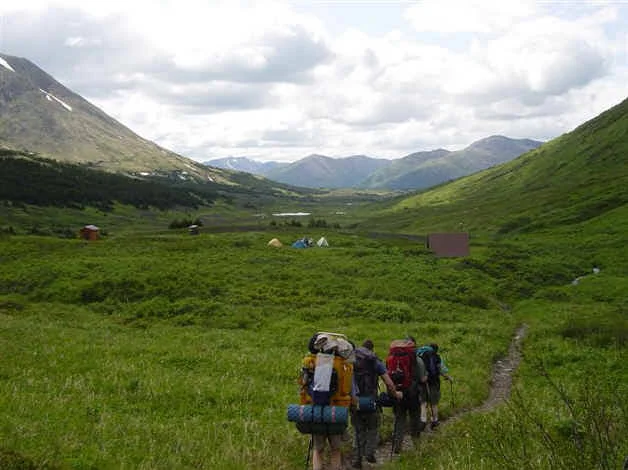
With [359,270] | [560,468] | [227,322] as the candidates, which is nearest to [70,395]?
[560,468]

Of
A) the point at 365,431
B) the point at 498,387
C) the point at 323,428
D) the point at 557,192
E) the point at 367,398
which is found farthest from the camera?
the point at 557,192

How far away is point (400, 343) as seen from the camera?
47.2 feet

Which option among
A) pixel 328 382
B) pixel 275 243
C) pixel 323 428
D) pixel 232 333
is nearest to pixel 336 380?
pixel 328 382

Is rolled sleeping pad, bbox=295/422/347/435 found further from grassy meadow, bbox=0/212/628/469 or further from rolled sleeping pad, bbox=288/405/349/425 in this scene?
grassy meadow, bbox=0/212/628/469

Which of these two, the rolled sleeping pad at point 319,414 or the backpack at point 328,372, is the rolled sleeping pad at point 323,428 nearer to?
the rolled sleeping pad at point 319,414

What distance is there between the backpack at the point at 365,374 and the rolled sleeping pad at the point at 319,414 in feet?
6.74

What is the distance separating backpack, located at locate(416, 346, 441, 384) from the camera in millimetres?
16578

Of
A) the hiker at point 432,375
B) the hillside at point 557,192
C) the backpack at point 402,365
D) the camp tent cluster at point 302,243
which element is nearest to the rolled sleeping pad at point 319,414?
the backpack at point 402,365

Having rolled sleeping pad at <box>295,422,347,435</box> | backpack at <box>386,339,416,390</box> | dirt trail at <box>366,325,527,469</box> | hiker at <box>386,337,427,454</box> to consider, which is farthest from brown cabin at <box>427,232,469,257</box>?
rolled sleeping pad at <box>295,422,347,435</box>

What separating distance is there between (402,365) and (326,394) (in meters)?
4.15

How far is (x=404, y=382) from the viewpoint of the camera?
14.1 metres

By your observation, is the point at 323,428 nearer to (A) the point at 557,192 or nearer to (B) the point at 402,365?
(B) the point at 402,365

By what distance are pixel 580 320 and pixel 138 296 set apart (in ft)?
104

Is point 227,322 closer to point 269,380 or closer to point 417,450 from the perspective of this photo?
point 269,380
